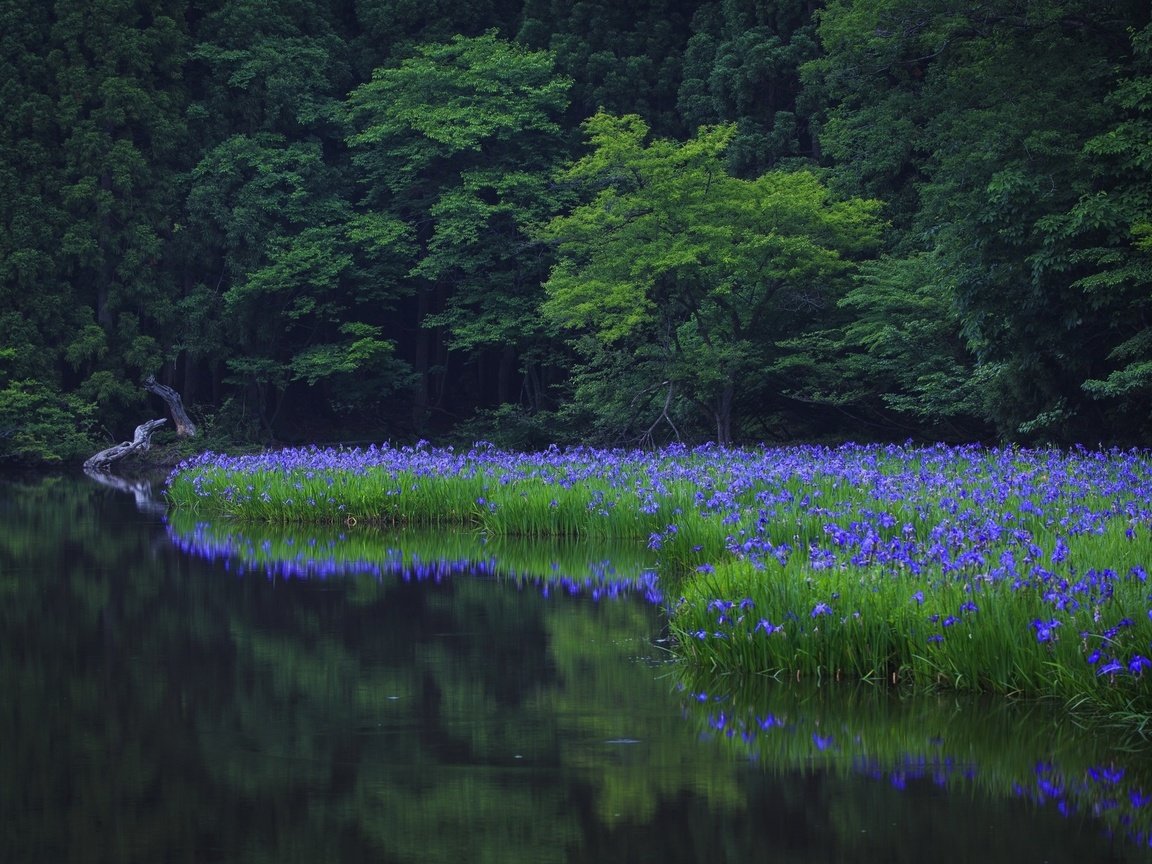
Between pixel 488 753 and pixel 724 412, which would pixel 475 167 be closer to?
pixel 724 412

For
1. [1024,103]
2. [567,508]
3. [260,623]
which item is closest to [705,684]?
[260,623]

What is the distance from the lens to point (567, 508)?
50.1 ft

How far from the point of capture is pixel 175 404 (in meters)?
34.3

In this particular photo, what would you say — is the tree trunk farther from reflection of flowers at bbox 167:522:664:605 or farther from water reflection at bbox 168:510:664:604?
reflection of flowers at bbox 167:522:664:605

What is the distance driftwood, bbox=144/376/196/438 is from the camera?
33938mm

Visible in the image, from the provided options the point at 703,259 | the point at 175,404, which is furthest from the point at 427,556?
the point at 175,404

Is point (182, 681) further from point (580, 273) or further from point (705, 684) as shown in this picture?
point (580, 273)

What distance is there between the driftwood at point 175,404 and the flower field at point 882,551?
722 inches

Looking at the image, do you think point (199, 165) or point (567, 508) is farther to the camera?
point (199, 165)

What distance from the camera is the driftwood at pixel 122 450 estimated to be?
1280 inches

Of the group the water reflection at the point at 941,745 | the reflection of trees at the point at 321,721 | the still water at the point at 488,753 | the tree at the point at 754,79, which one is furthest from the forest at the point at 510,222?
the water reflection at the point at 941,745

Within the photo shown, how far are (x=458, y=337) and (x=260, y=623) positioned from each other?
25.3 m

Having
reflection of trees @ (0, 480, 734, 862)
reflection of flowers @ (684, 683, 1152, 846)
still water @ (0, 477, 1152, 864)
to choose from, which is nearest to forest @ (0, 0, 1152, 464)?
reflection of trees @ (0, 480, 734, 862)

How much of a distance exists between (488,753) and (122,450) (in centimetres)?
2849
